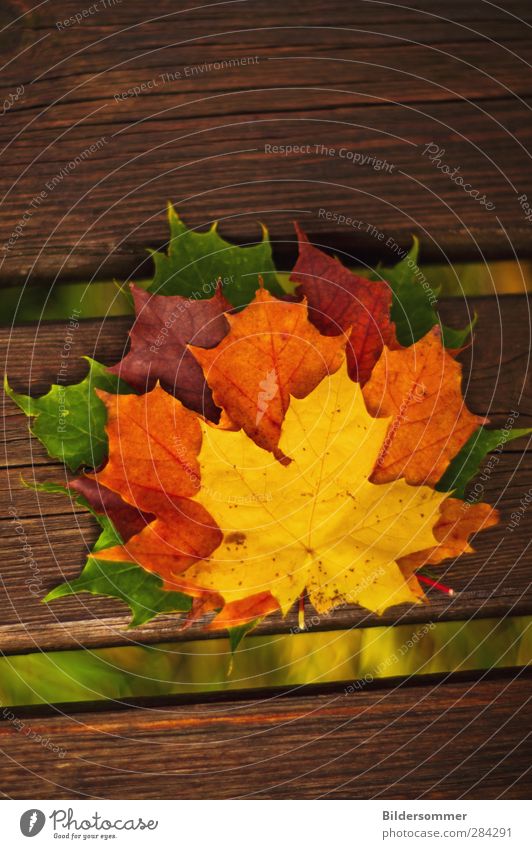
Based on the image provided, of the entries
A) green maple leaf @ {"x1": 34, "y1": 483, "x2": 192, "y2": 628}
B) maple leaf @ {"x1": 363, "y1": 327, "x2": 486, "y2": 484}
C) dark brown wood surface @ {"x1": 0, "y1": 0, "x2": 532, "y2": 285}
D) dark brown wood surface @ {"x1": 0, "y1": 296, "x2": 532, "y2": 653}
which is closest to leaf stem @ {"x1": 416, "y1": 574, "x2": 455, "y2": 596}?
dark brown wood surface @ {"x1": 0, "y1": 296, "x2": 532, "y2": 653}

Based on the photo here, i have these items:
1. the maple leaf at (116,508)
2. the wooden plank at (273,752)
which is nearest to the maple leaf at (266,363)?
the maple leaf at (116,508)

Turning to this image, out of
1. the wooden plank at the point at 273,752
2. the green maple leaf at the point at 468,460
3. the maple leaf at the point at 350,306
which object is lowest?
the wooden plank at the point at 273,752

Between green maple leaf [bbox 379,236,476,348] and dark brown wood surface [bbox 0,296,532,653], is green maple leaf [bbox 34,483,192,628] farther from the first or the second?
green maple leaf [bbox 379,236,476,348]

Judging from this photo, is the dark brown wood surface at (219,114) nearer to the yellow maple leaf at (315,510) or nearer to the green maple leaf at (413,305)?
the green maple leaf at (413,305)

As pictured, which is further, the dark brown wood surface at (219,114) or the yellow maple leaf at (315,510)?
the dark brown wood surface at (219,114)

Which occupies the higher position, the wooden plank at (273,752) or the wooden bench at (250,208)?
the wooden bench at (250,208)

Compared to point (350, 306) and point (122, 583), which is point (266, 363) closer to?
point (350, 306)
